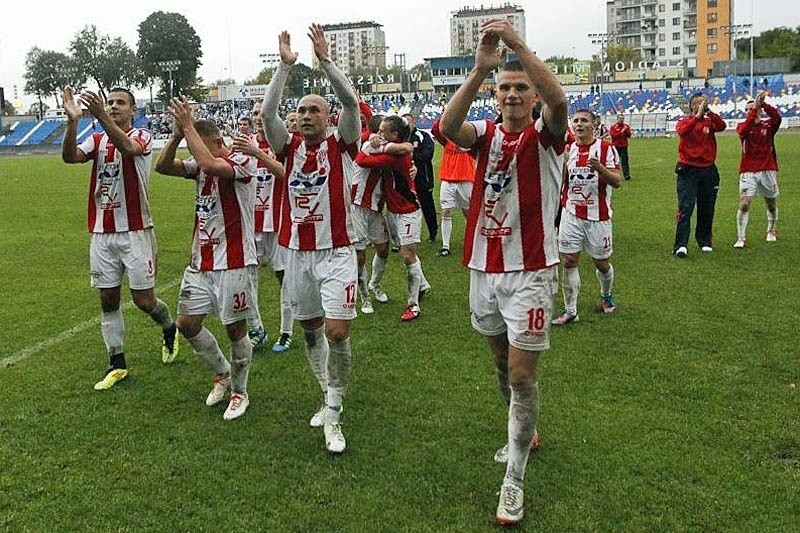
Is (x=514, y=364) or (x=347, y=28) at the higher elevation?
(x=347, y=28)

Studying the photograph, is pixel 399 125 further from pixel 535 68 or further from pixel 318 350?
pixel 535 68

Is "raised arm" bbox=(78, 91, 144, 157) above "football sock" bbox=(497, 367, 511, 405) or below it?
above

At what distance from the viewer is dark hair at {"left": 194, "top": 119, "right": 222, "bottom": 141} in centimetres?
588

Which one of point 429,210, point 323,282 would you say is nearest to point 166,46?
point 429,210

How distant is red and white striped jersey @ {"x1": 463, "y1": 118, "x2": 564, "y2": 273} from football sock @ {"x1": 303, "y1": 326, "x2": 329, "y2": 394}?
173cm

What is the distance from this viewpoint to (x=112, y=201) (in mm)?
6621

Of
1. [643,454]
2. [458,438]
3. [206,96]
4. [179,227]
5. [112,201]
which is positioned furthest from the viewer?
[206,96]

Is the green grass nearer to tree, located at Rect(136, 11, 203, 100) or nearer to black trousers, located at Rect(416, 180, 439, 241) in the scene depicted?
black trousers, located at Rect(416, 180, 439, 241)

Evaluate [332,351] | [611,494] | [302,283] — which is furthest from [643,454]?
[302,283]

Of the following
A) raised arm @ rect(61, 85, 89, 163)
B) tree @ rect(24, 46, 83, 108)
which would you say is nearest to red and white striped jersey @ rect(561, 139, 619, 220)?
raised arm @ rect(61, 85, 89, 163)

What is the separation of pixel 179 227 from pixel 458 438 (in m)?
12.6

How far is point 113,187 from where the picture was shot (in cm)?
664

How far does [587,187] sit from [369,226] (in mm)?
2585

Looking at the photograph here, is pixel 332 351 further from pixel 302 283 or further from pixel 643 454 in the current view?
pixel 643 454
